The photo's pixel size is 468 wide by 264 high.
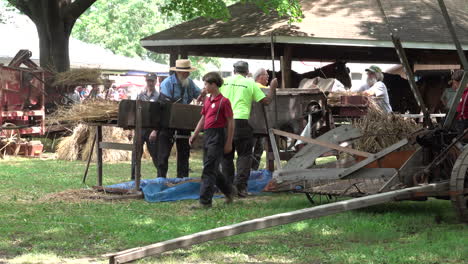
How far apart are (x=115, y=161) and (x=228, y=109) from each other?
325 inches

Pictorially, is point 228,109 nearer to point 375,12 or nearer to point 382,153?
point 382,153

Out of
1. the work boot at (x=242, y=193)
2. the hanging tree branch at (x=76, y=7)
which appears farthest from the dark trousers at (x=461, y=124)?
the hanging tree branch at (x=76, y=7)

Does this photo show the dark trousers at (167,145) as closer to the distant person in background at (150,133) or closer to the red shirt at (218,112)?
the distant person in background at (150,133)

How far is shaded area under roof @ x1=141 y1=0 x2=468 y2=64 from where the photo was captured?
53.0 ft

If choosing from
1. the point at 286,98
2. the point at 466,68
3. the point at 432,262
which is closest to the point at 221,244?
the point at 432,262

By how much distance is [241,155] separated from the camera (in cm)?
1115

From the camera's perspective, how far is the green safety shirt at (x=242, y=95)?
10945 mm

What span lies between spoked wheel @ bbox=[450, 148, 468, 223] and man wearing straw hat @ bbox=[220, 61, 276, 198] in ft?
11.5

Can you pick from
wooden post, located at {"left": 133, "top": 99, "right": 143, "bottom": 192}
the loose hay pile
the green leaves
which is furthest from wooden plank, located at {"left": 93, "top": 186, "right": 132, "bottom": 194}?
the green leaves

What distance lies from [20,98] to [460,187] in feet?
43.7

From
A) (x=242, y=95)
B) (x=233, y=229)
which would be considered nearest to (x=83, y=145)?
(x=242, y=95)

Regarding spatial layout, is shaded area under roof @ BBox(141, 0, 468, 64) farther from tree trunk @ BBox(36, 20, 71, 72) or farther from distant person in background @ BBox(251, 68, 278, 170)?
tree trunk @ BBox(36, 20, 71, 72)

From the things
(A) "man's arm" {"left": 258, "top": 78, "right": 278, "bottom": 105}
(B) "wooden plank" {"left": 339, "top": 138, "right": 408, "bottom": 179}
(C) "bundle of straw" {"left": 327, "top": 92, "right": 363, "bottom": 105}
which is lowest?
(B) "wooden plank" {"left": 339, "top": 138, "right": 408, "bottom": 179}

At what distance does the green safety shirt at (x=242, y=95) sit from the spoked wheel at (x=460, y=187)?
3.55 metres
